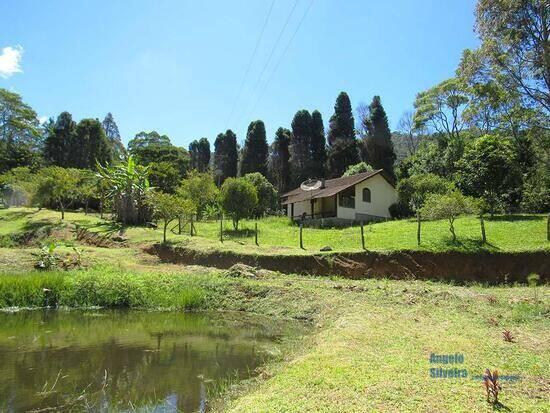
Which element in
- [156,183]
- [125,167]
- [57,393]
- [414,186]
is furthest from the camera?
[156,183]

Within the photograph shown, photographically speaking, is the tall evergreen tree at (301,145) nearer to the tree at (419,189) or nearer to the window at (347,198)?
the window at (347,198)

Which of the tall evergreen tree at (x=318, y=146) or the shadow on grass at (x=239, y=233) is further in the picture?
the tall evergreen tree at (x=318, y=146)

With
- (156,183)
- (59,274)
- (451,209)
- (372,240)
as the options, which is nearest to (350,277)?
(372,240)

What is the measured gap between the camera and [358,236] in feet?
87.3

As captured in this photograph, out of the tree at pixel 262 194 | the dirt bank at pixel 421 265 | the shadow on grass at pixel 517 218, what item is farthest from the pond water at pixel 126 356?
the tree at pixel 262 194

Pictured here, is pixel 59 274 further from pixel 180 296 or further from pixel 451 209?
pixel 451 209

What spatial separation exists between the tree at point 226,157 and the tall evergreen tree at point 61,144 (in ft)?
64.7

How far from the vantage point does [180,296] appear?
16.1 metres

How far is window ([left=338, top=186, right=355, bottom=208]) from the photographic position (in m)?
39.5

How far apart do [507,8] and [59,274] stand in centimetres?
2366

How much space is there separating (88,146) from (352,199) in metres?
39.3

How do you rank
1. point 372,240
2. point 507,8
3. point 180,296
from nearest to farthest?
point 180,296 < point 507,8 < point 372,240

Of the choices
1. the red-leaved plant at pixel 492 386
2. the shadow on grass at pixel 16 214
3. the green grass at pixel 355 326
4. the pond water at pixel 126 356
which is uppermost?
the shadow on grass at pixel 16 214

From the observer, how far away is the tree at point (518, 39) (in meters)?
21.5
